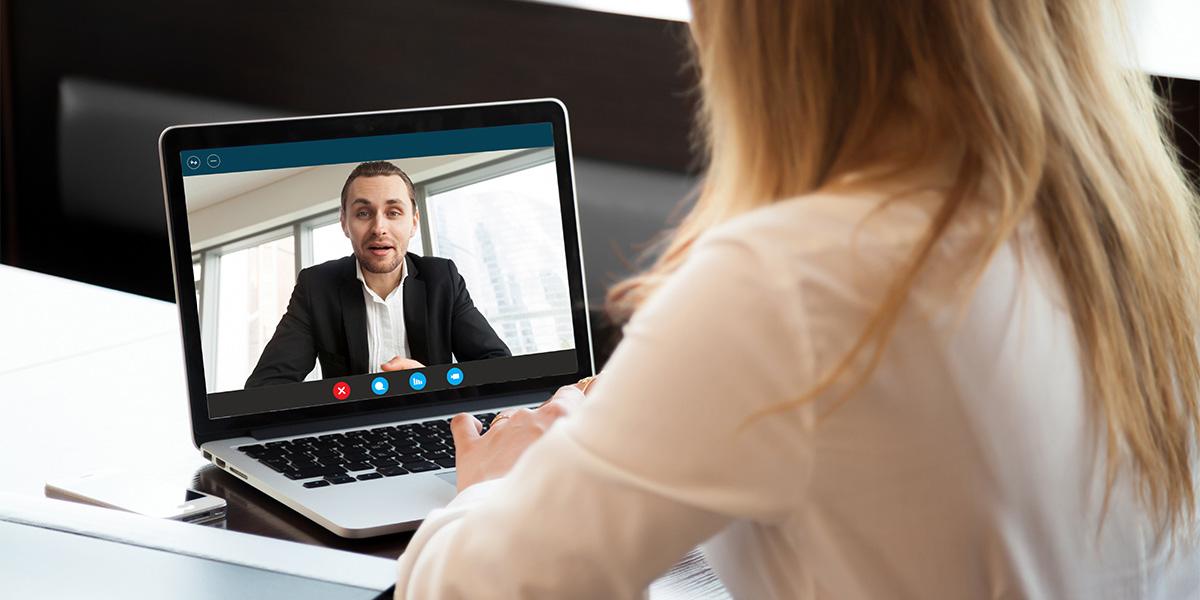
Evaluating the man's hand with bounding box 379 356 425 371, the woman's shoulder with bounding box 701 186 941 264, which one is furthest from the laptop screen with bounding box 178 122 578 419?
the woman's shoulder with bounding box 701 186 941 264

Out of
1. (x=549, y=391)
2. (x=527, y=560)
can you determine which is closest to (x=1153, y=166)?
(x=527, y=560)

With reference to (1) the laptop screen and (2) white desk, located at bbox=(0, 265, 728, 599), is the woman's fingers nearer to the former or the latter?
(2) white desk, located at bbox=(0, 265, 728, 599)

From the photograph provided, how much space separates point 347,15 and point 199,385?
44.0 inches

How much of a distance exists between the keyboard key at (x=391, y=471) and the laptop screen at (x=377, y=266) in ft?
0.42

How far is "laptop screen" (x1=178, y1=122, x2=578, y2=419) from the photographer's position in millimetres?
1178

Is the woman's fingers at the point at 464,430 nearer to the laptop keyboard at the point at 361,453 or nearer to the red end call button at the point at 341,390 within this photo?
the laptop keyboard at the point at 361,453

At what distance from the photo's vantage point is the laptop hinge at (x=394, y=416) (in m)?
1.18

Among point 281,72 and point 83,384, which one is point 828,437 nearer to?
point 83,384

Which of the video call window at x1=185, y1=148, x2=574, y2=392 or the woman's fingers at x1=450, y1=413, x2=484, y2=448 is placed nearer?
the woman's fingers at x1=450, y1=413, x2=484, y2=448

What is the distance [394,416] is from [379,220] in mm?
190

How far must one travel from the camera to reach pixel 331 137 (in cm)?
123

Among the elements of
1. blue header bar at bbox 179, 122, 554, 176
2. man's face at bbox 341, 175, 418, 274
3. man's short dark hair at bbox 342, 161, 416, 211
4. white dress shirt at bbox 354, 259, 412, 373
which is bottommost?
white dress shirt at bbox 354, 259, 412, 373

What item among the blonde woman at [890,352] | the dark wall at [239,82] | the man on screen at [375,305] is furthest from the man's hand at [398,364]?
the dark wall at [239,82]

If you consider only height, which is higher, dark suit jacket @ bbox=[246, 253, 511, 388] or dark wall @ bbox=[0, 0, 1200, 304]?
dark wall @ bbox=[0, 0, 1200, 304]
